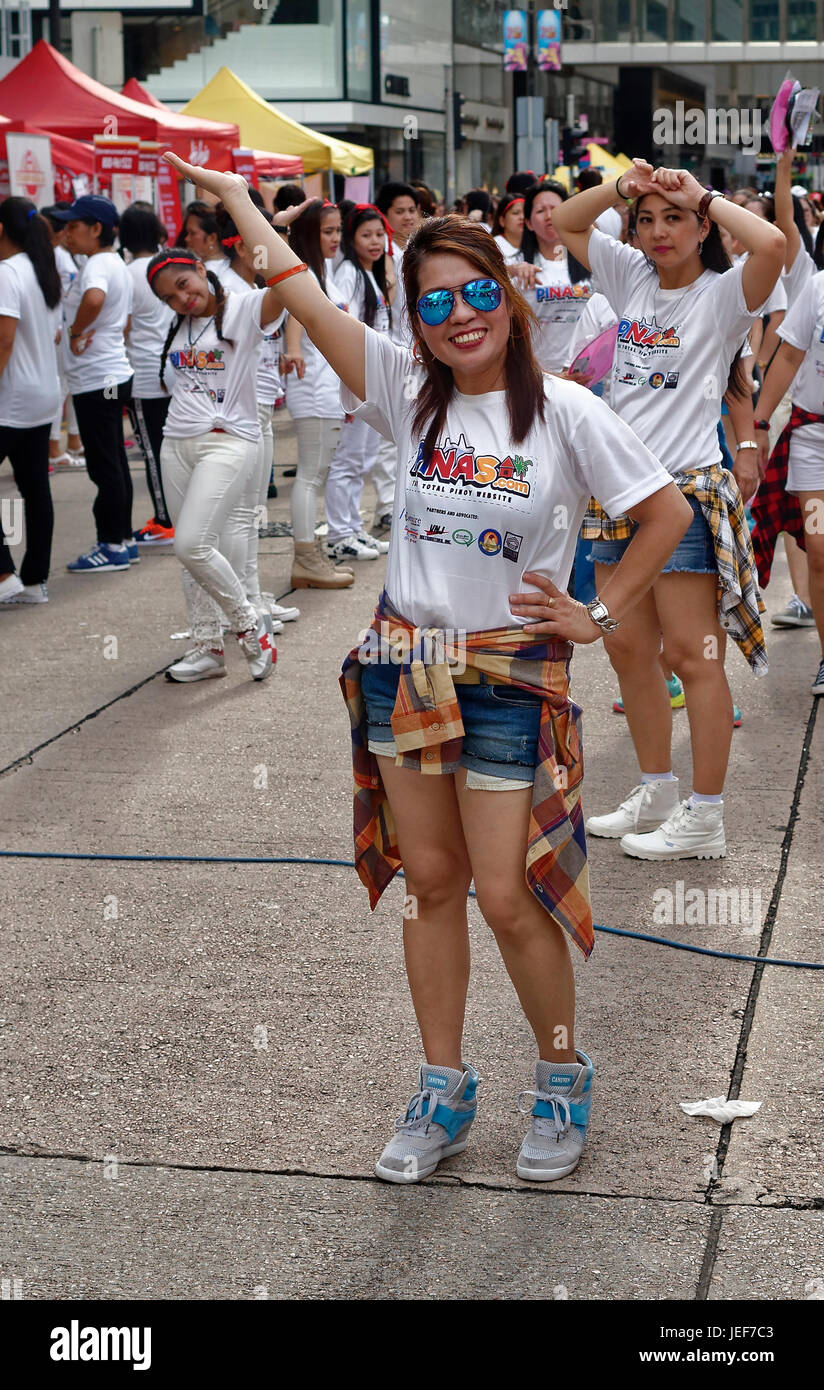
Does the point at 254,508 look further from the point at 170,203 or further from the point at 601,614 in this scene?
the point at 170,203

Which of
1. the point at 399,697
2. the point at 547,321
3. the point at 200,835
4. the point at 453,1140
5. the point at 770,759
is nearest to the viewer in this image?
the point at 399,697

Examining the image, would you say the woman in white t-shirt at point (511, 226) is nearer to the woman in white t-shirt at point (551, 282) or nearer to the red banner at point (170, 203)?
the woman in white t-shirt at point (551, 282)

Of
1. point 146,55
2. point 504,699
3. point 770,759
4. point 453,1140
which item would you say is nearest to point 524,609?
point 504,699

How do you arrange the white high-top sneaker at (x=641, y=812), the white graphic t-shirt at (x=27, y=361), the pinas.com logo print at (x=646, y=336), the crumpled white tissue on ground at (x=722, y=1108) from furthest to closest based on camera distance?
1. the white graphic t-shirt at (x=27, y=361)
2. the white high-top sneaker at (x=641, y=812)
3. the pinas.com logo print at (x=646, y=336)
4. the crumpled white tissue on ground at (x=722, y=1108)

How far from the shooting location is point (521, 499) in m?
2.97

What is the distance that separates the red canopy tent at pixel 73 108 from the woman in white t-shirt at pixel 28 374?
6.75 metres

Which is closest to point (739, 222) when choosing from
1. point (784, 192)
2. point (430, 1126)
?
point (784, 192)

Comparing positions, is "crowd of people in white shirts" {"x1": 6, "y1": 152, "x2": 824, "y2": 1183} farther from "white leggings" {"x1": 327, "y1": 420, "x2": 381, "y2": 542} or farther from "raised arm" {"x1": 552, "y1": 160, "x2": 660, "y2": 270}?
"white leggings" {"x1": 327, "y1": 420, "x2": 381, "y2": 542}

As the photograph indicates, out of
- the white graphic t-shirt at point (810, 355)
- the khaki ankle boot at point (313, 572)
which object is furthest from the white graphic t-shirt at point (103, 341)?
the white graphic t-shirt at point (810, 355)

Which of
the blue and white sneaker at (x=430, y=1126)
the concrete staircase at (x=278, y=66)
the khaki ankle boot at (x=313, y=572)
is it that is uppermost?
the concrete staircase at (x=278, y=66)

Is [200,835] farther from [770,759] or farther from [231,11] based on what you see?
[231,11]

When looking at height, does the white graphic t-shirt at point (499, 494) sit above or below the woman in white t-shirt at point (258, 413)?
above

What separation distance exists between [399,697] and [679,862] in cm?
213

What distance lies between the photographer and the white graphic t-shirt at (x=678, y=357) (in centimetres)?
464
